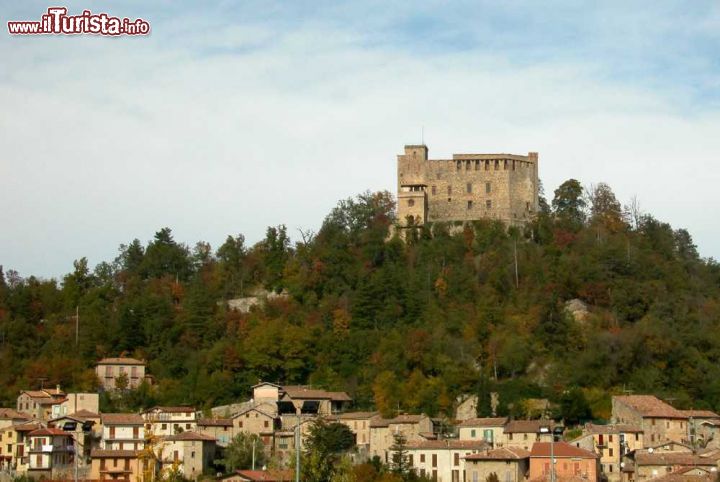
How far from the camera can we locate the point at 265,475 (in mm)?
65750

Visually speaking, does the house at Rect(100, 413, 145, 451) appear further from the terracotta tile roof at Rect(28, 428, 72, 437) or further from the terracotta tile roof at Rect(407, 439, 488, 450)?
the terracotta tile roof at Rect(407, 439, 488, 450)

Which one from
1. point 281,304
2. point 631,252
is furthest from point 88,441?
point 631,252

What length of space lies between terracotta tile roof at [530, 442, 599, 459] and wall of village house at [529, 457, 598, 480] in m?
0.17

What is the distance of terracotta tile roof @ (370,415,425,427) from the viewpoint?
7144cm

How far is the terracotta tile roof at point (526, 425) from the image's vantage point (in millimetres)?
69562

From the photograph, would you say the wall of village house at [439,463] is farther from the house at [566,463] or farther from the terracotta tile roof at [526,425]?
the house at [566,463]

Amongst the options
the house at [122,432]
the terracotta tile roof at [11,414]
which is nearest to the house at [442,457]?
the house at [122,432]

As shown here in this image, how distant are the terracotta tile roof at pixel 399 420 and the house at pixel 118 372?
1499cm

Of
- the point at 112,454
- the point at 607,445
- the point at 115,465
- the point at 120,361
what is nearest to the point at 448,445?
the point at 607,445

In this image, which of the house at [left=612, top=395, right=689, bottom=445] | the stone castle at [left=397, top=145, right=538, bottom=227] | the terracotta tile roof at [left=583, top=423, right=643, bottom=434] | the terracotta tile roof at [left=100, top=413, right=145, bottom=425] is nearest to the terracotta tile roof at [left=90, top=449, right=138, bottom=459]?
the terracotta tile roof at [left=100, top=413, right=145, bottom=425]

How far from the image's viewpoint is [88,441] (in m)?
73.8

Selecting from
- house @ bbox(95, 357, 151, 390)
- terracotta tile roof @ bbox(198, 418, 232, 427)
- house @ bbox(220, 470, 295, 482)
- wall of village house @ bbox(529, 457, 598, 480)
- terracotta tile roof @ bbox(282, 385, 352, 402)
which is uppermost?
house @ bbox(95, 357, 151, 390)

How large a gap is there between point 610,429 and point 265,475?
1532 cm

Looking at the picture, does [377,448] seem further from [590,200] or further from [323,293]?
[590,200]
